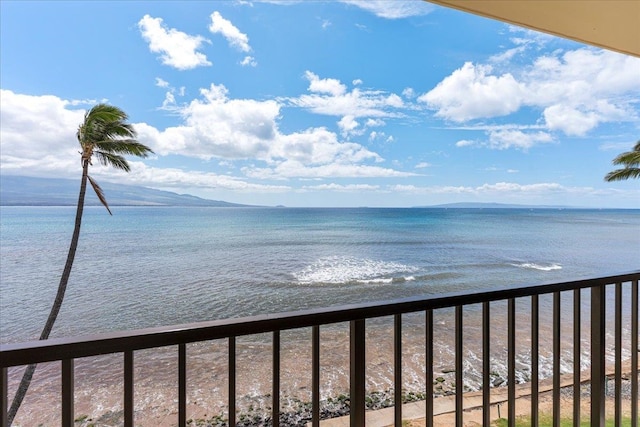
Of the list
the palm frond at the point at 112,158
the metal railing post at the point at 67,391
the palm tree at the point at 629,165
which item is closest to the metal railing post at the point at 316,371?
the metal railing post at the point at 67,391

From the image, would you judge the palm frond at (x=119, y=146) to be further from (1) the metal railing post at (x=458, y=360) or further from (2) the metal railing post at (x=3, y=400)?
(1) the metal railing post at (x=458, y=360)

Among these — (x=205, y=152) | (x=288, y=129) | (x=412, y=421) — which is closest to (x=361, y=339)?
(x=412, y=421)

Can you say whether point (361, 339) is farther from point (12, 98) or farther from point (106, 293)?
point (106, 293)

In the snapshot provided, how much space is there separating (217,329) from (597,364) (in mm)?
1622

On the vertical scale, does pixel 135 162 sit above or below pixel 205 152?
below

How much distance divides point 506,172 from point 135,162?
72.7 ft

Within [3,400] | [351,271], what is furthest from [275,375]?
[351,271]

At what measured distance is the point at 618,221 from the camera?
23125mm

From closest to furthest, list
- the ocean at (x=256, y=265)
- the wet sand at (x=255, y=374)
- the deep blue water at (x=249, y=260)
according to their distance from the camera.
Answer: the wet sand at (x=255, y=374) < the ocean at (x=256, y=265) < the deep blue water at (x=249, y=260)

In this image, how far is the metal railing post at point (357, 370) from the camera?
1013mm

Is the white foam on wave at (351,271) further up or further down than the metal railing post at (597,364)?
further down

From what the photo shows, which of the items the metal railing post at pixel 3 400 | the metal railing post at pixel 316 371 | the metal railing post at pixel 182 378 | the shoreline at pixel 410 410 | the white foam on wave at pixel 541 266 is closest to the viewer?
the metal railing post at pixel 3 400

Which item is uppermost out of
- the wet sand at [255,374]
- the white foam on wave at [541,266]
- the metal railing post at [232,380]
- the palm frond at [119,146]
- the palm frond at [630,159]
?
the palm frond at [119,146]

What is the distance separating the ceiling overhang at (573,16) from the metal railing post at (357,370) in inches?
49.0
